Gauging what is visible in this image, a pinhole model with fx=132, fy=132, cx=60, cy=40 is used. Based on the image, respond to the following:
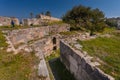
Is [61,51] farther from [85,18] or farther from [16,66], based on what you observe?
[85,18]

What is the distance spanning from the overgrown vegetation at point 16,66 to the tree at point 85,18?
46.4ft

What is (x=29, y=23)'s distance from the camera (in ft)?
57.7

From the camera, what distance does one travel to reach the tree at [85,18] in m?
19.2

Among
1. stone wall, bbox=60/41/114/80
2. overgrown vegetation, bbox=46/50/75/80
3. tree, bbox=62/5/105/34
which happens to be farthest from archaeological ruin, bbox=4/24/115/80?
tree, bbox=62/5/105/34

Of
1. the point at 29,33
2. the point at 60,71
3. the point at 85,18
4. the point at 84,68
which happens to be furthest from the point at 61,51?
the point at 85,18

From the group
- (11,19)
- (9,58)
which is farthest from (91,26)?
(9,58)

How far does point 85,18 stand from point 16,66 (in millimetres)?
17219

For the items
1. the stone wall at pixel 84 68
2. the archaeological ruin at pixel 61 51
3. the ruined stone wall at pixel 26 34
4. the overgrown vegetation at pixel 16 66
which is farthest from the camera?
the ruined stone wall at pixel 26 34

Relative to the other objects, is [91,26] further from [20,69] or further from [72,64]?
[20,69]

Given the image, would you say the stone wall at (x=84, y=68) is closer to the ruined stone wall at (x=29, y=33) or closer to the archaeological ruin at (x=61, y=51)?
the archaeological ruin at (x=61, y=51)

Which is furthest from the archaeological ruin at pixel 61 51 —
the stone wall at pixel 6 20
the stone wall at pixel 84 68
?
the stone wall at pixel 6 20

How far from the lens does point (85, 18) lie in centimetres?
2033

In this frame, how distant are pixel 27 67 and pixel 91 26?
620 inches

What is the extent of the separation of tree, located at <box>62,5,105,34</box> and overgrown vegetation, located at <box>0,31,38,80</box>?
1416 centimetres
